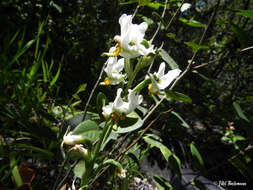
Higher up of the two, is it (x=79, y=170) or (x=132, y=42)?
(x=132, y=42)

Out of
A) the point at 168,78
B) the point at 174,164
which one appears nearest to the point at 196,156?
the point at 174,164

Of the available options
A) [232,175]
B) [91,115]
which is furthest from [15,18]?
[232,175]

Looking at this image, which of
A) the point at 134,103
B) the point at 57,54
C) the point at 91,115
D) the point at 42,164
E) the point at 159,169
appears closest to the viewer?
the point at 134,103

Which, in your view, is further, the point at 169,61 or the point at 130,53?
the point at 169,61

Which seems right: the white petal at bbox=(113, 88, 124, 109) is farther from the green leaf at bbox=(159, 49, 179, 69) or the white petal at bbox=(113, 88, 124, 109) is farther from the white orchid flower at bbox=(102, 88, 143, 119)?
the green leaf at bbox=(159, 49, 179, 69)

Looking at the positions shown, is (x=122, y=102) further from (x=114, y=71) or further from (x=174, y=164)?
(x=174, y=164)

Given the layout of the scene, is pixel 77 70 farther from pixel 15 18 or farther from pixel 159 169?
pixel 159 169
